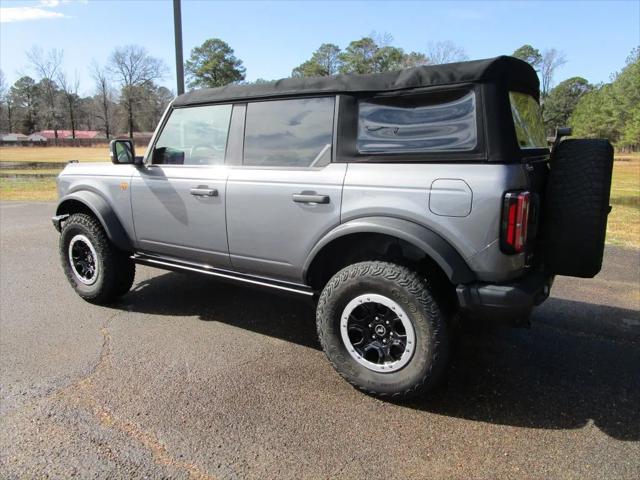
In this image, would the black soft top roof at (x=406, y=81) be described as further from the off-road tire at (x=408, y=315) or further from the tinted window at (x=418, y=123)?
the off-road tire at (x=408, y=315)

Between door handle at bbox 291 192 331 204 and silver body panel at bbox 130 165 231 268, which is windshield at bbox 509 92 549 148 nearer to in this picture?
door handle at bbox 291 192 331 204

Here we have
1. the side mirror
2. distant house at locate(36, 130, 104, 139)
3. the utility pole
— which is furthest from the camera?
distant house at locate(36, 130, 104, 139)

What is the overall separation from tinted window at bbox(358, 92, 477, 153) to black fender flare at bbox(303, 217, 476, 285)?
1.55ft

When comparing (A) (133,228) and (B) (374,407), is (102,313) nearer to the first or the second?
(A) (133,228)

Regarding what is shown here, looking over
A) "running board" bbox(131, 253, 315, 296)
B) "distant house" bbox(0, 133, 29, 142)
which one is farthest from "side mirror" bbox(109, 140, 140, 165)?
"distant house" bbox(0, 133, 29, 142)

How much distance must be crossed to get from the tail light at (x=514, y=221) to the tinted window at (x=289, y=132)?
1217 mm

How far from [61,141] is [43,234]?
8858 cm

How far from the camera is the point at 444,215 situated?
2.74 metres

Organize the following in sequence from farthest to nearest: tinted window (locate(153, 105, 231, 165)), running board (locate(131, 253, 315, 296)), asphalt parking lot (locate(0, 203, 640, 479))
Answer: tinted window (locate(153, 105, 231, 165)) < running board (locate(131, 253, 315, 296)) < asphalt parking lot (locate(0, 203, 640, 479))

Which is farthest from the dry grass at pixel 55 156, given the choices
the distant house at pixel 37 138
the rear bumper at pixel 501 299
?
the distant house at pixel 37 138

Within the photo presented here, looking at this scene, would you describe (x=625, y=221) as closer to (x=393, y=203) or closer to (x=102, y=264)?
(x=393, y=203)

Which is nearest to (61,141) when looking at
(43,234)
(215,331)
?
(43,234)

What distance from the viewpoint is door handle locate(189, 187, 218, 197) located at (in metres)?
3.67

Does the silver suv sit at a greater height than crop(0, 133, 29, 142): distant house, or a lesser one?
lesser
